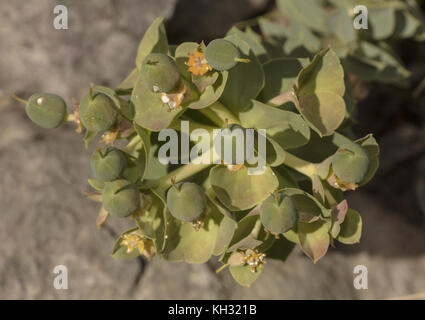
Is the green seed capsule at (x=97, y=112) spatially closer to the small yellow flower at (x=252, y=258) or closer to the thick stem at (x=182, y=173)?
the thick stem at (x=182, y=173)

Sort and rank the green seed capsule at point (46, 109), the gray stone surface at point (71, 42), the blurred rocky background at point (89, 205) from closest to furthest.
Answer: the green seed capsule at point (46, 109), the blurred rocky background at point (89, 205), the gray stone surface at point (71, 42)

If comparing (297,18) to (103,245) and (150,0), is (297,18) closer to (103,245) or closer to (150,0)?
(150,0)

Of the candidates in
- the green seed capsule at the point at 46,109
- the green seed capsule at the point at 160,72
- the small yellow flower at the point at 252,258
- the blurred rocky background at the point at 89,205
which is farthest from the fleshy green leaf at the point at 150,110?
the blurred rocky background at the point at 89,205

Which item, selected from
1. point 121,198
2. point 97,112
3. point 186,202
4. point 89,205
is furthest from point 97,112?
point 89,205

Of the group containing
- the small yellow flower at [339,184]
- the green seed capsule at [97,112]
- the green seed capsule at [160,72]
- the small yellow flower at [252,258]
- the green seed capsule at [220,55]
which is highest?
the green seed capsule at [220,55]

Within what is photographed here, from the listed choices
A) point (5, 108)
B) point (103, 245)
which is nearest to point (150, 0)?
point (5, 108)

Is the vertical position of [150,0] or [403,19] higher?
[150,0]

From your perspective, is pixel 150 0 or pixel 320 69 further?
pixel 150 0

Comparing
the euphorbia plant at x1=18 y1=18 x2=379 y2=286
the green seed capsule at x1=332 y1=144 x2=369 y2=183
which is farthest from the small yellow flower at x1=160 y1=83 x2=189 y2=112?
the green seed capsule at x1=332 y1=144 x2=369 y2=183
